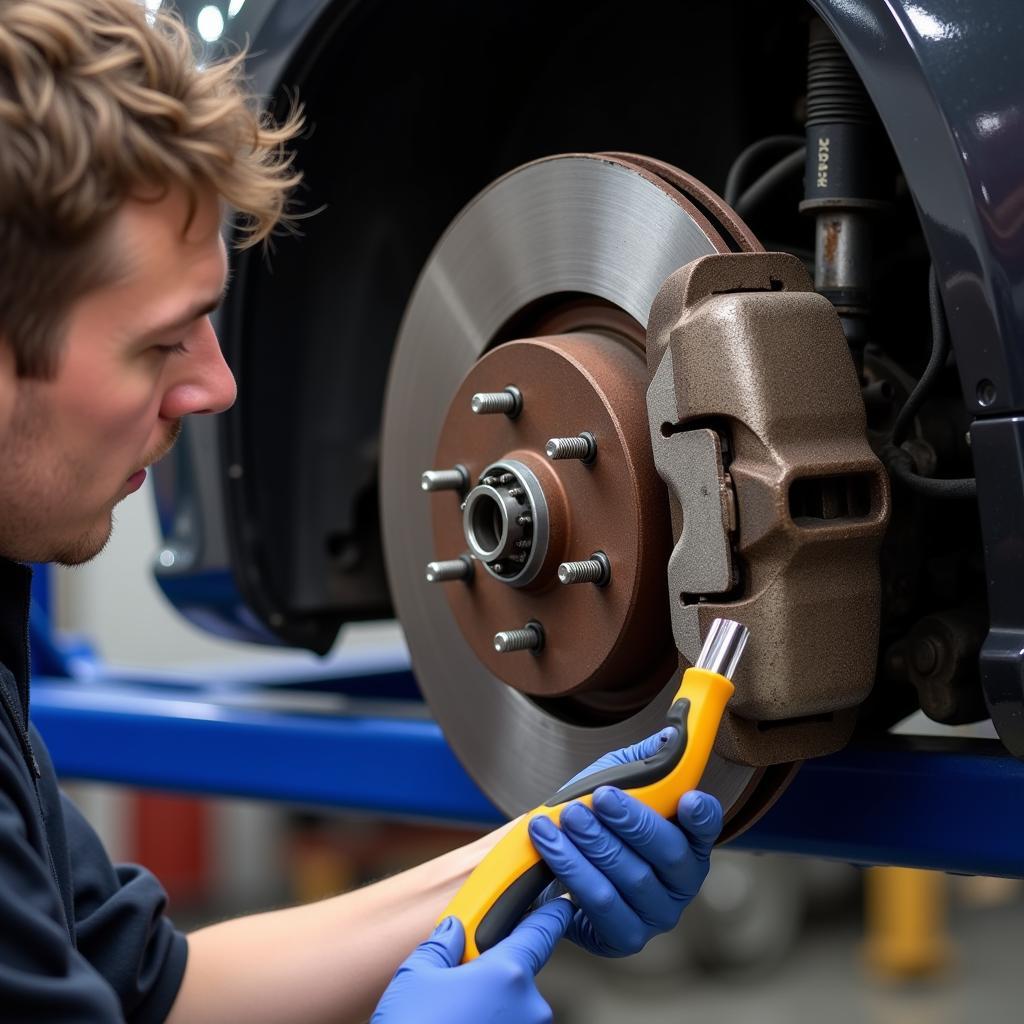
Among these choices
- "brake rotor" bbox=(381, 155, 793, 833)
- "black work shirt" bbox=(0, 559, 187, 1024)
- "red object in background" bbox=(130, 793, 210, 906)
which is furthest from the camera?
"red object in background" bbox=(130, 793, 210, 906)

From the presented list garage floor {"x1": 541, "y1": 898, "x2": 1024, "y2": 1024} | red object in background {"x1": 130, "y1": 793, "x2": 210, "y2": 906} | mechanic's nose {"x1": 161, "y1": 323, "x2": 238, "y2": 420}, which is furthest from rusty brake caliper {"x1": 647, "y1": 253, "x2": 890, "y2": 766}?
red object in background {"x1": 130, "y1": 793, "x2": 210, "y2": 906}

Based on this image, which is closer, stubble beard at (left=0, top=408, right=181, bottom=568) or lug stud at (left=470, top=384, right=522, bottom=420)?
stubble beard at (left=0, top=408, right=181, bottom=568)

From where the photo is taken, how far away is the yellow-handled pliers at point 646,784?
2.43 feet

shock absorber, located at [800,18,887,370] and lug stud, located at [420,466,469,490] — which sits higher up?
shock absorber, located at [800,18,887,370]

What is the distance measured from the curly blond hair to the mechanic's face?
0.03 ft

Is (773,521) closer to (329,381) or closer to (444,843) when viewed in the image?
(329,381)

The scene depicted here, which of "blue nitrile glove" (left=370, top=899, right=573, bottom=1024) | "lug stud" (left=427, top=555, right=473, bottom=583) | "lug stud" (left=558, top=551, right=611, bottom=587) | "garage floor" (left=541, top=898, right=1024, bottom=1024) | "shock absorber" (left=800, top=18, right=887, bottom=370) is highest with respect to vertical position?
"shock absorber" (left=800, top=18, right=887, bottom=370)

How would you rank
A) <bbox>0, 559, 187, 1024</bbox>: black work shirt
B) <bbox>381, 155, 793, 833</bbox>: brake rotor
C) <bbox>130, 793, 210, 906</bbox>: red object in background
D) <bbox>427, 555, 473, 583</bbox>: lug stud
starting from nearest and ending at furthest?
1. <bbox>0, 559, 187, 1024</bbox>: black work shirt
2. <bbox>381, 155, 793, 833</bbox>: brake rotor
3. <bbox>427, 555, 473, 583</bbox>: lug stud
4. <bbox>130, 793, 210, 906</bbox>: red object in background

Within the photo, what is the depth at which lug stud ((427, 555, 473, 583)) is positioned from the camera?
94cm

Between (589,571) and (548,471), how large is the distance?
70 mm

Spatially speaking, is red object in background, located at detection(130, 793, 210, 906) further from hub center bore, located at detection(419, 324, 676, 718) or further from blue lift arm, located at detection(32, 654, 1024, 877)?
hub center bore, located at detection(419, 324, 676, 718)

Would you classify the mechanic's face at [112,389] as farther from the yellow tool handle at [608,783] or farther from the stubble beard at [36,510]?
the yellow tool handle at [608,783]

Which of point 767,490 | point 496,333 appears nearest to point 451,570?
point 496,333

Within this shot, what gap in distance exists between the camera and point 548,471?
87 centimetres
